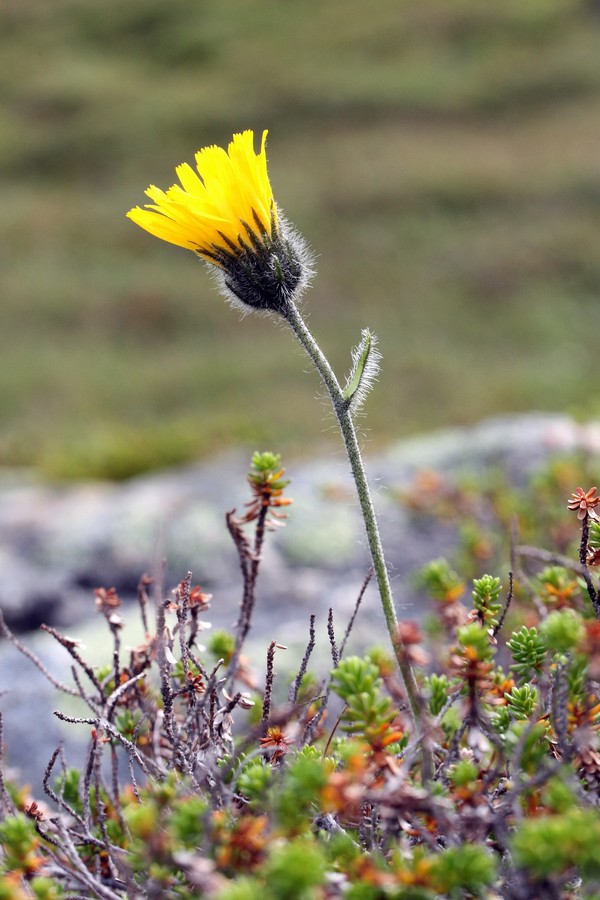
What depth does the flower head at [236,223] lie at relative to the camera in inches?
75.7

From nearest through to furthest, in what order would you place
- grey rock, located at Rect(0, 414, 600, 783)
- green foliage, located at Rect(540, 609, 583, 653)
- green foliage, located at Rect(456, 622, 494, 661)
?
green foliage, located at Rect(540, 609, 583, 653), green foliage, located at Rect(456, 622, 494, 661), grey rock, located at Rect(0, 414, 600, 783)

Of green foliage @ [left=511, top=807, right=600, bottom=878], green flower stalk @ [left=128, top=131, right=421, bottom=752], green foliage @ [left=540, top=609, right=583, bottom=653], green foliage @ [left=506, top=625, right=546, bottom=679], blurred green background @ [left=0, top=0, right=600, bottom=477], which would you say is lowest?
green foliage @ [left=511, top=807, right=600, bottom=878]

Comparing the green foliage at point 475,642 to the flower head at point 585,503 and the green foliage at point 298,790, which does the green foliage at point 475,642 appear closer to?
the green foliage at point 298,790

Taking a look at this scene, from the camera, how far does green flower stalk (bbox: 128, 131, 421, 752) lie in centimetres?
185

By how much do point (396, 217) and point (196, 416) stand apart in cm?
1062

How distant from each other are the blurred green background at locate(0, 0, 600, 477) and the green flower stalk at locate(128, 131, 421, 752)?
5.34 metres

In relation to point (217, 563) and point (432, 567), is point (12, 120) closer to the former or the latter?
point (217, 563)

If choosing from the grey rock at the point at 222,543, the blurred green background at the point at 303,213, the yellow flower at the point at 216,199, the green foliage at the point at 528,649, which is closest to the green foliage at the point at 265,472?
the yellow flower at the point at 216,199

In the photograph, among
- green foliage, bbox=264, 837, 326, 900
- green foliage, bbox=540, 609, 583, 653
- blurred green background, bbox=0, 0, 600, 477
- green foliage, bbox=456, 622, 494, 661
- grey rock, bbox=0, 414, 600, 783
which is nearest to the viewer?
green foliage, bbox=264, 837, 326, 900

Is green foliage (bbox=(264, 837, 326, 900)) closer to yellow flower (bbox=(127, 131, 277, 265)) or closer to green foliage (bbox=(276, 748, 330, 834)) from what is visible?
green foliage (bbox=(276, 748, 330, 834))

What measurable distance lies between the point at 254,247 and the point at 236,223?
0.09 meters

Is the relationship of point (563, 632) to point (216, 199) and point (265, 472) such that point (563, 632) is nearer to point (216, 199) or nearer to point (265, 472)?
point (265, 472)

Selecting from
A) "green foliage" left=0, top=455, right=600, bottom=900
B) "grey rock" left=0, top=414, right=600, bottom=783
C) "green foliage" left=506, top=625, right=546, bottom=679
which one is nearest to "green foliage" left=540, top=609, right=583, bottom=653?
"green foliage" left=0, top=455, right=600, bottom=900

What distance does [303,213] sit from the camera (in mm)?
23438
